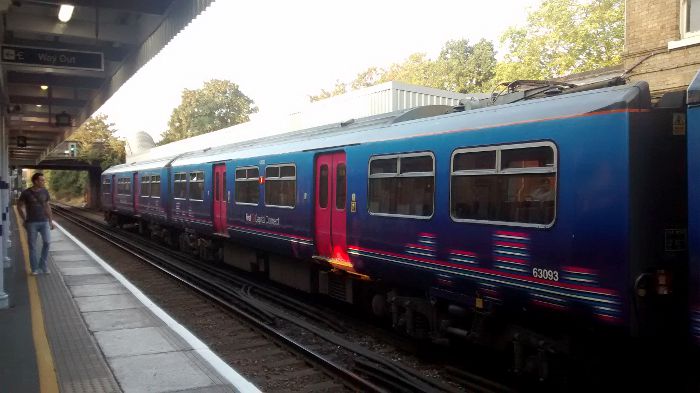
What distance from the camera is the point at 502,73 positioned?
3069 centimetres

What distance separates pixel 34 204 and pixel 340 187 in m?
6.01

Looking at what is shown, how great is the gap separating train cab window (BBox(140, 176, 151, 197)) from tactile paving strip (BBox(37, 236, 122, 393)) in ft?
32.6

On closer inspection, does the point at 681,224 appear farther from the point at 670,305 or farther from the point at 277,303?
the point at 277,303

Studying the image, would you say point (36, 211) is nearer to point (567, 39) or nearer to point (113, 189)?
point (113, 189)

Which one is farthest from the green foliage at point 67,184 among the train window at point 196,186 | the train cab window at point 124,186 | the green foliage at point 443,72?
the train window at point 196,186

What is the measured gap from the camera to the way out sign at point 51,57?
324 inches

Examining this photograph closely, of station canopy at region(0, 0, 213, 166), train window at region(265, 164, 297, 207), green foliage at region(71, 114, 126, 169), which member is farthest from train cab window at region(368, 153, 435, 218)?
green foliage at region(71, 114, 126, 169)

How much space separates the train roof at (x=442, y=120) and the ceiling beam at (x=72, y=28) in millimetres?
3013

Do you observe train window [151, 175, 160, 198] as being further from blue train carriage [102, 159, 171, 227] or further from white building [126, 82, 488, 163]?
white building [126, 82, 488, 163]

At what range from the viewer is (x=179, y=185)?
50.8 ft

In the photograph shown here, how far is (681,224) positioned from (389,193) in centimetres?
321

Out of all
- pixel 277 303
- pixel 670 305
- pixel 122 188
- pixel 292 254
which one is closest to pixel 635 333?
pixel 670 305

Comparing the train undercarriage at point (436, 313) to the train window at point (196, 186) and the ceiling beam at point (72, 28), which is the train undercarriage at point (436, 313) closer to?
the train window at point (196, 186)

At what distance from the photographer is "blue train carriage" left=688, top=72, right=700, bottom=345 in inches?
161
